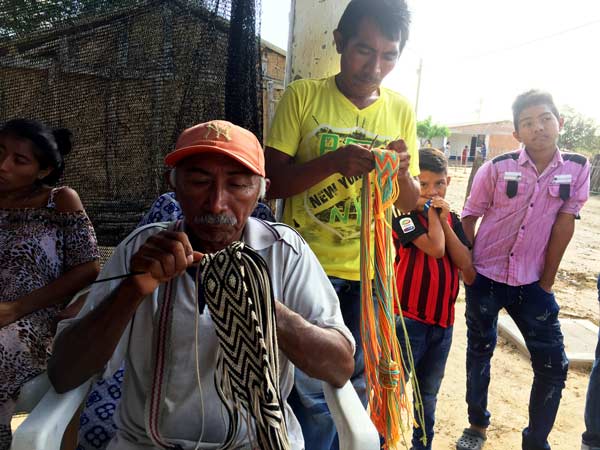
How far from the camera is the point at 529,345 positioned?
282cm

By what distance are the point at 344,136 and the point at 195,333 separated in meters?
1.14

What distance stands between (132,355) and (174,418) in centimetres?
25

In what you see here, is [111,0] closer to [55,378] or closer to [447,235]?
[55,378]

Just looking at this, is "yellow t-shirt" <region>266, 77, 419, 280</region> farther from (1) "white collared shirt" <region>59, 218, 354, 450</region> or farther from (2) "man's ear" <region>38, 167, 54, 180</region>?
(2) "man's ear" <region>38, 167, 54, 180</region>

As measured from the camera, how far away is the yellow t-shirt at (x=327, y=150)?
2100 mm

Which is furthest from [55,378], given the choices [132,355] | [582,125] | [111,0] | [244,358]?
[582,125]

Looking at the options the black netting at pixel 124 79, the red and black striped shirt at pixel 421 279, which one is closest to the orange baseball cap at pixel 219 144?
the black netting at pixel 124 79

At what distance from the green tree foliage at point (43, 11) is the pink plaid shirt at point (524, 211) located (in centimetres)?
248

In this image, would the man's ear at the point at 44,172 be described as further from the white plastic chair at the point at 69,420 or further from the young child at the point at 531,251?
the young child at the point at 531,251

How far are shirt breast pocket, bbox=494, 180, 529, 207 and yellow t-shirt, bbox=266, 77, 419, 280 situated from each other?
1209 mm

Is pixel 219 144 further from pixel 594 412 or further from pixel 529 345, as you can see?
pixel 594 412

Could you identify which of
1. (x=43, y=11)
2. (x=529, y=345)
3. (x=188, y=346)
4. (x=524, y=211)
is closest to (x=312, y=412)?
(x=188, y=346)

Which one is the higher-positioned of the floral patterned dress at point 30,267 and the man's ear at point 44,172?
the man's ear at point 44,172

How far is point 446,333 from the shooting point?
2.62 meters
